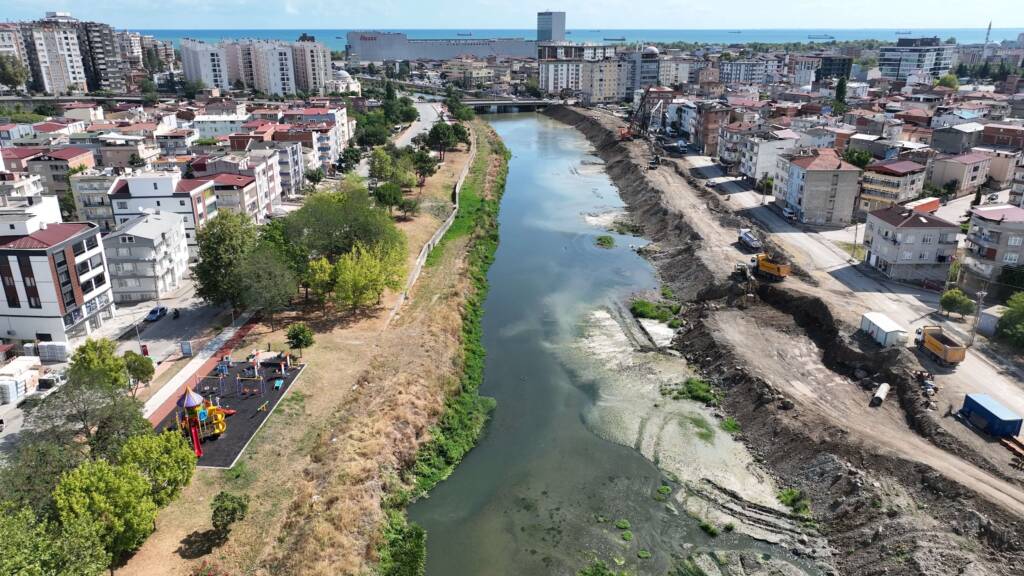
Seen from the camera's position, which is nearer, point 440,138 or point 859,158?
point 859,158

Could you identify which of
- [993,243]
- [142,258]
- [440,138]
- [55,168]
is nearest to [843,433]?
[993,243]

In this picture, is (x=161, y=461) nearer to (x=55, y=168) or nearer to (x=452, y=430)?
(x=452, y=430)

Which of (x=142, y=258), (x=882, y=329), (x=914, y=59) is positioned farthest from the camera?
(x=914, y=59)

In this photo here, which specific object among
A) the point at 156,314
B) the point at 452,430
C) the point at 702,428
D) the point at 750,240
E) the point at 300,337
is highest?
the point at 750,240

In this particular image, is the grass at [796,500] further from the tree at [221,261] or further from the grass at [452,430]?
the tree at [221,261]

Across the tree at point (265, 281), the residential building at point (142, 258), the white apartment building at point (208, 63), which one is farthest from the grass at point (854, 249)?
the white apartment building at point (208, 63)

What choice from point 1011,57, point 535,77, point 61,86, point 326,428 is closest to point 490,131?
point 535,77

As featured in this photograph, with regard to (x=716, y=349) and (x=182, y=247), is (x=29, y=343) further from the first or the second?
(x=716, y=349)
